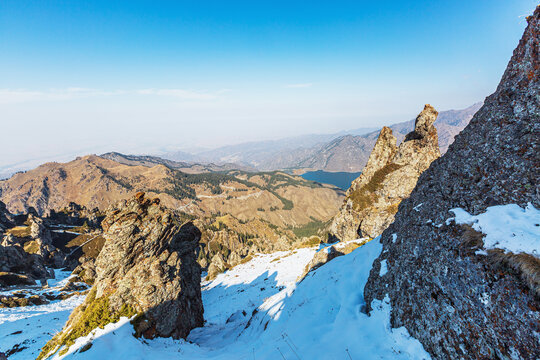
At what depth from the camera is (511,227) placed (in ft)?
24.8

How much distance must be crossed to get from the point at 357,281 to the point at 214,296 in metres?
43.5

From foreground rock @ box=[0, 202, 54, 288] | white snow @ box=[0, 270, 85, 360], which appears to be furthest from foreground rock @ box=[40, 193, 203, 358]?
foreground rock @ box=[0, 202, 54, 288]

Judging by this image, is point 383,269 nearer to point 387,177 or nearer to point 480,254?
point 480,254

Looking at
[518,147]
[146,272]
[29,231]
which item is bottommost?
[29,231]

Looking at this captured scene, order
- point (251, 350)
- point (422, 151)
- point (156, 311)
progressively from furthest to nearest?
point (422, 151)
point (156, 311)
point (251, 350)

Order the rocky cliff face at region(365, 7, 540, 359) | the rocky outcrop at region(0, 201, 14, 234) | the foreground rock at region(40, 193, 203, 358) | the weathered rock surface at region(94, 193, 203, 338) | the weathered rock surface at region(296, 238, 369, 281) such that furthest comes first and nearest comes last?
1. the rocky outcrop at region(0, 201, 14, 234)
2. the weathered rock surface at region(296, 238, 369, 281)
3. the weathered rock surface at region(94, 193, 203, 338)
4. the foreground rock at region(40, 193, 203, 358)
5. the rocky cliff face at region(365, 7, 540, 359)

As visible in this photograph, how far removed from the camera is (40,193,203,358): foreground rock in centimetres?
1972

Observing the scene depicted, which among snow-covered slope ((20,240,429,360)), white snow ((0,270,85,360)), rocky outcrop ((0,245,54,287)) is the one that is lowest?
rocky outcrop ((0,245,54,287))

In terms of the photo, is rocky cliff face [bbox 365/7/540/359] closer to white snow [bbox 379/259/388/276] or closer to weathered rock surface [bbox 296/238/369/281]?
white snow [bbox 379/259/388/276]

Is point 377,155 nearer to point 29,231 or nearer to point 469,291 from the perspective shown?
point 469,291

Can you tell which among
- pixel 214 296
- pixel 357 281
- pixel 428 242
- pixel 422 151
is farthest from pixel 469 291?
pixel 214 296

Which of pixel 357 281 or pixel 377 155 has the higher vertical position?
pixel 377 155

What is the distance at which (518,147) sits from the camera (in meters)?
8.74

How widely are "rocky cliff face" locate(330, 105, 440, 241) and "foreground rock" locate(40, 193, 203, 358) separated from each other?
115ft
